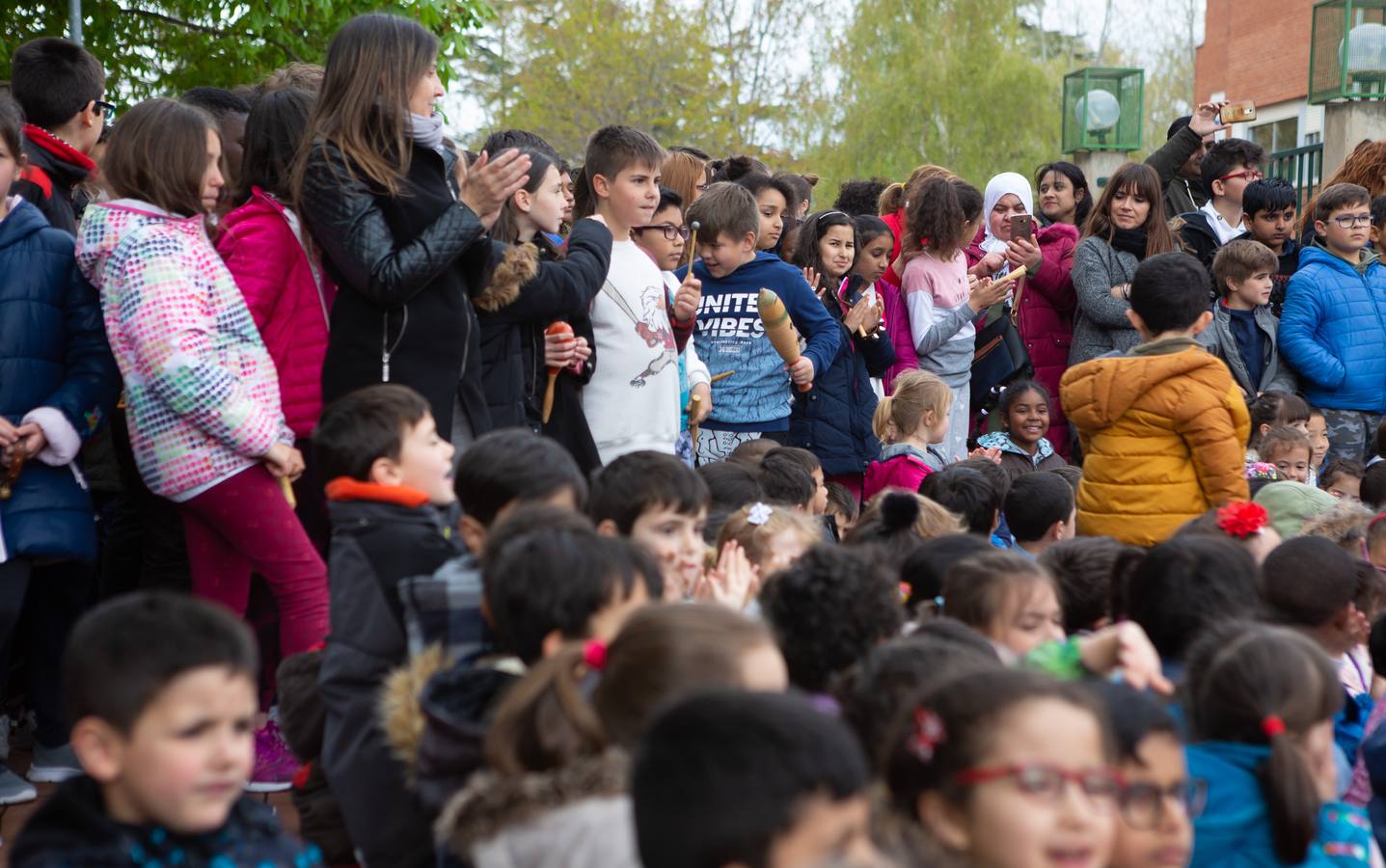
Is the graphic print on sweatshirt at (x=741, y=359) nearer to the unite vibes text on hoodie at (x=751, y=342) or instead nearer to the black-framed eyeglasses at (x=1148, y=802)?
the unite vibes text on hoodie at (x=751, y=342)

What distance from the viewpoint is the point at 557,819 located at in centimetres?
249

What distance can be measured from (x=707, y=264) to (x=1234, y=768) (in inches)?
172

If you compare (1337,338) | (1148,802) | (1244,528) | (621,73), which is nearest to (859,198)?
(1337,338)

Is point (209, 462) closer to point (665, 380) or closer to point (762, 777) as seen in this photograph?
point (665, 380)

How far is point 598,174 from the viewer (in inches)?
236

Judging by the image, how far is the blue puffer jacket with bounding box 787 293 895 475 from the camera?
732 centimetres

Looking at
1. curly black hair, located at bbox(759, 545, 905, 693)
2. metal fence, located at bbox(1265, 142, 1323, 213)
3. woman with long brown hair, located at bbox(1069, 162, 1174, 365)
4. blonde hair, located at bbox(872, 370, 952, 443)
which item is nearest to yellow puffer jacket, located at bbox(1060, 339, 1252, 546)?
blonde hair, located at bbox(872, 370, 952, 443)

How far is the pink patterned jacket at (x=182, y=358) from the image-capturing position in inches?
177

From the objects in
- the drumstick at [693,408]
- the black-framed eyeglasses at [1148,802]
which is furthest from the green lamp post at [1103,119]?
the black-framed eyeglasses at [1148,802]

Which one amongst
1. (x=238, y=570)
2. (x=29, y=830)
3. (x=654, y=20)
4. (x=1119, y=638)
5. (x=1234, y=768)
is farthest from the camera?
(x=654, y=20)

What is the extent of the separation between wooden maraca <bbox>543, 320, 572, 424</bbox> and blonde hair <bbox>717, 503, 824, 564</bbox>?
0.95m

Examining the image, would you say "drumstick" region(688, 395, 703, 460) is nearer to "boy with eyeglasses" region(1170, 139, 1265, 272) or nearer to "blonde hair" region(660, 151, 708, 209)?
"blonde hair" region(660, 151, 708, 209)

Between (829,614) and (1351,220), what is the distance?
6.53m

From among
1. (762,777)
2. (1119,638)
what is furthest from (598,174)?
(762,777)
